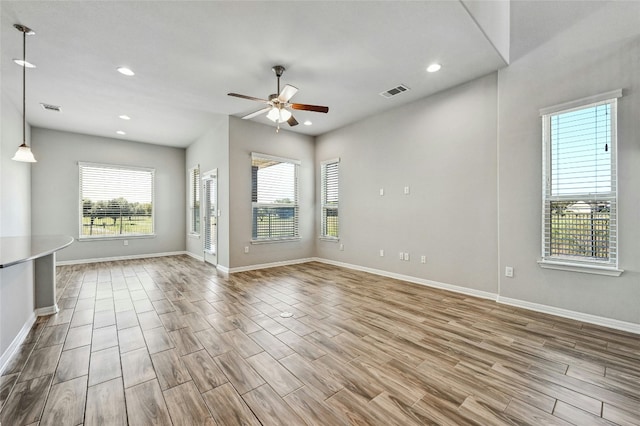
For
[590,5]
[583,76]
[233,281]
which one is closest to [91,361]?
[233,281]

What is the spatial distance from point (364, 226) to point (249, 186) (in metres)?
2.53

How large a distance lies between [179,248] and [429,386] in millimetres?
7594

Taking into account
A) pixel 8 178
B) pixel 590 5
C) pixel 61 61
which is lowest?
pixel 8 178

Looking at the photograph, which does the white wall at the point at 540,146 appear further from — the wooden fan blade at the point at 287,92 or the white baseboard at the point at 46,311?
the white baseboard at the point at 46,311

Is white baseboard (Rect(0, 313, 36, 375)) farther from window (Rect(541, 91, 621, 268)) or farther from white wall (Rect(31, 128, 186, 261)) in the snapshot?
window (Rect(541, 91, 621, 268))

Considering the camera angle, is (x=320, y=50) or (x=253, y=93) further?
(x=253, y=93)

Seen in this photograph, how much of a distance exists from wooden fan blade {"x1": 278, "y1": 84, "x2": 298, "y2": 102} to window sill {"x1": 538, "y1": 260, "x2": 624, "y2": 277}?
3645 mm

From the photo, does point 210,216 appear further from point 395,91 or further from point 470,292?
point 470,292

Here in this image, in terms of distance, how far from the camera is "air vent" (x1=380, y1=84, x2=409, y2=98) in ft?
13.5

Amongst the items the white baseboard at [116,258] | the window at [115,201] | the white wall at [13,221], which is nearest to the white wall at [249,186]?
the white wall at [13,221]

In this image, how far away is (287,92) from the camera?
129 inches

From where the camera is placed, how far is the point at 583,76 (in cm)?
302

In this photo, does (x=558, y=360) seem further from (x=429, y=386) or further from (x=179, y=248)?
(x=179, y=248)

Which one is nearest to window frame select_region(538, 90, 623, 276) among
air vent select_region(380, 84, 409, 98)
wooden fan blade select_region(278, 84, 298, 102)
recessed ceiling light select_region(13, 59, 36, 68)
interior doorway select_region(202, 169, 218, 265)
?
air vent select_region(380, 84, 409, 98)
